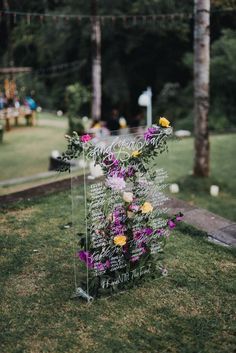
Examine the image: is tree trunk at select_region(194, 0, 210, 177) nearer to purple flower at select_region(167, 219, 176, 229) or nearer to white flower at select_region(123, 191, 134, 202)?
purple flower at select_region(167, 219, 176, 229)

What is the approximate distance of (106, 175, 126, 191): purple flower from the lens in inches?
169

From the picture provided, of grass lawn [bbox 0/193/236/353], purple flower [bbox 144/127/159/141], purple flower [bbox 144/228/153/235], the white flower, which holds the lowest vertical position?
grass lawn [bbox 0/193/236/353]

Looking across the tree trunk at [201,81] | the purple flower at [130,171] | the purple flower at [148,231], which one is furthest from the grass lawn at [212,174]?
the purple flower at [130,171]

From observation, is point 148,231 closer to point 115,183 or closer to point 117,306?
point 115,183

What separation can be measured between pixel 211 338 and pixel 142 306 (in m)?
0.74

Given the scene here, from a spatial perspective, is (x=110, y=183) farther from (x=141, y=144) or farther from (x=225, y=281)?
(x=225, y=281)

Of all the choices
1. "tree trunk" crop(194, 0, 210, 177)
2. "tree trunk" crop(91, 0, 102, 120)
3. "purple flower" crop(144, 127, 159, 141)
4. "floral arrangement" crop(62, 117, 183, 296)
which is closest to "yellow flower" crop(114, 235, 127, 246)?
"floral arrangement" crop(62, 117, 183, 296)

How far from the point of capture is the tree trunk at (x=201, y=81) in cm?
800

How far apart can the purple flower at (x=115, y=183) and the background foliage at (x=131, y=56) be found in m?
12.6

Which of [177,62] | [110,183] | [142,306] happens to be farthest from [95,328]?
[177,62]

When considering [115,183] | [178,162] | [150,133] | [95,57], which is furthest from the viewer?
[95,57]

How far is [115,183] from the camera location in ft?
14.1

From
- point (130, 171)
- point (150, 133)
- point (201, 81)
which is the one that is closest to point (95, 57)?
point (201, 81)

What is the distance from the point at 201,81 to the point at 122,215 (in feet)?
14.9
